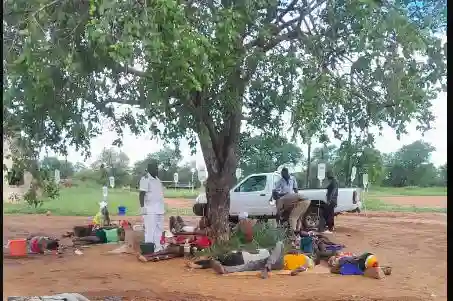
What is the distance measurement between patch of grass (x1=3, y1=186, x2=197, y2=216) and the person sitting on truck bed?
35.0ft

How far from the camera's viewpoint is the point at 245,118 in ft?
40.2

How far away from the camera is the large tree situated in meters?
5.94

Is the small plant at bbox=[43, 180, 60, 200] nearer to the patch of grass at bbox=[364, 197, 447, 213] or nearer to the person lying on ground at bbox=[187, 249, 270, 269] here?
the person lying on ground at bbox=[187, 249, 270, 269]

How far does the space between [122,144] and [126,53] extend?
8.47 meters

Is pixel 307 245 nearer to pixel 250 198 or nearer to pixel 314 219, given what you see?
pixel 314 219

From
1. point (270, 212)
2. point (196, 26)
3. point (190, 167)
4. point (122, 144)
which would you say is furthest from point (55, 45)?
point (190, 167)

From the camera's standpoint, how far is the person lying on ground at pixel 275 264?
29.7 ft

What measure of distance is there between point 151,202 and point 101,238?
9.15 feet

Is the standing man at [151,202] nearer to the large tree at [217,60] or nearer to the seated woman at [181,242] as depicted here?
the seated woman at [181,242]

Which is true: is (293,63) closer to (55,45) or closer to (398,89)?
(398,89)

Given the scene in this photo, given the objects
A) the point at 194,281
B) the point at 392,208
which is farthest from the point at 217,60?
the point at 392,208

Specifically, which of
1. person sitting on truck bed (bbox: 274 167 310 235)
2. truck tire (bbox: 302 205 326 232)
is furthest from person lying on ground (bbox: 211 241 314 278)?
truck tire (bbox: 302 205 326 232)

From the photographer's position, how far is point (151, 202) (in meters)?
10.5

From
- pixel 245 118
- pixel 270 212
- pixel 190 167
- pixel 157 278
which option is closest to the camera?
pixel 157 278
